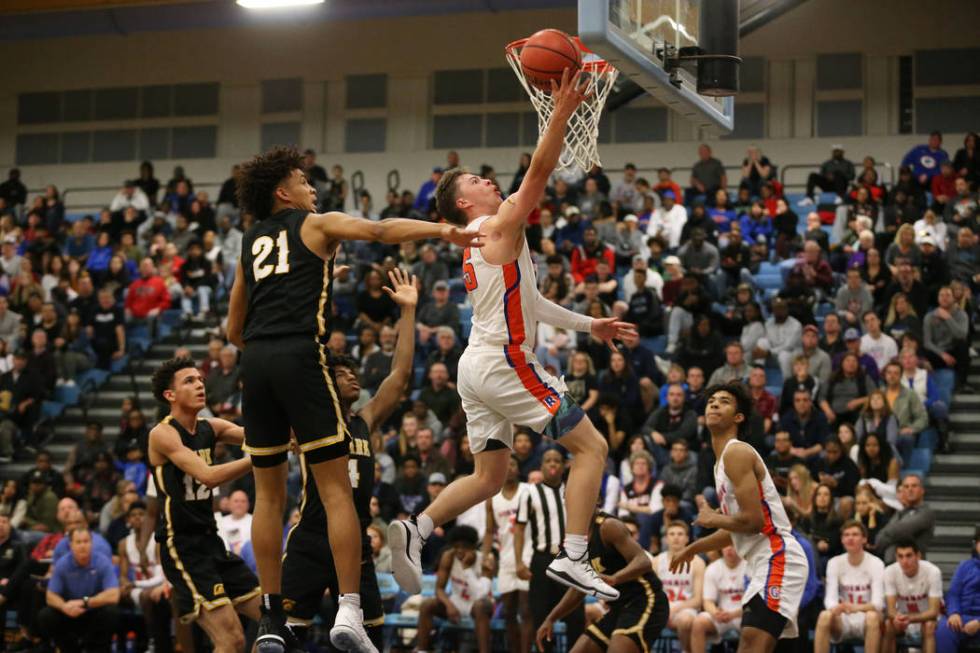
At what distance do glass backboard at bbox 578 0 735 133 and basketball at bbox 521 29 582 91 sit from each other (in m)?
0.37

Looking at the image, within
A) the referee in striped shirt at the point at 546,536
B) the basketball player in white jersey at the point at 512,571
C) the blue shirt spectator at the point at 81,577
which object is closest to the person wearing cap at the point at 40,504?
the blue shirt spectator at the point at 81,577

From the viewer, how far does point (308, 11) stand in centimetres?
2586

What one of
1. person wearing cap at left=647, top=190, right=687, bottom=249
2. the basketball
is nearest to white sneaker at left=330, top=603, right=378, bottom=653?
the basketball

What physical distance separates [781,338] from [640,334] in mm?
1898

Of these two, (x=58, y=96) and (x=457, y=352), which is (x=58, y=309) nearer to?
(x=457, y=352)

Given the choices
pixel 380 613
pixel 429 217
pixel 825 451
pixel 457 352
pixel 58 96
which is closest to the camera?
pixel 380 613

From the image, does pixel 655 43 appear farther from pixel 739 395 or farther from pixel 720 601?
pixel 720 601

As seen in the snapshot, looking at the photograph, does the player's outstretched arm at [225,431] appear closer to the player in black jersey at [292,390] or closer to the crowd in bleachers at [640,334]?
the player in black jersey at [292,390]

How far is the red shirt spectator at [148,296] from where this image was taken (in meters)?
22.4

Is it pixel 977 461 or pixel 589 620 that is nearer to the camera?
pixel 589 620

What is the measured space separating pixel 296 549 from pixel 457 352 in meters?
9.89

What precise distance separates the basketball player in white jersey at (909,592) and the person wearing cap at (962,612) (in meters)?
0.10

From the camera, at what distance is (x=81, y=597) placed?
14.5 m

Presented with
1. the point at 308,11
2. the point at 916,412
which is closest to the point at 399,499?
the point at 916,412
